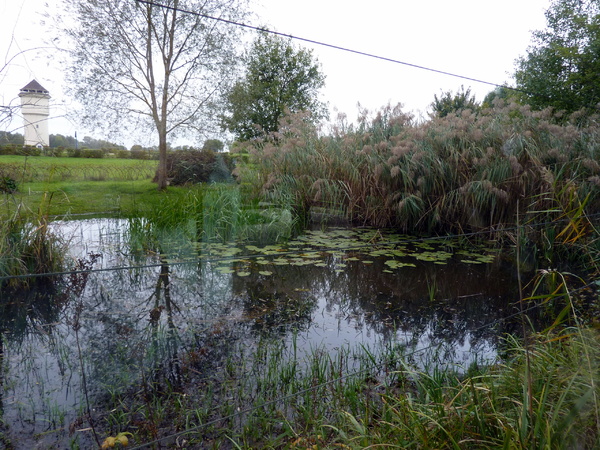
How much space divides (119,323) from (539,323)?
8.43 ft

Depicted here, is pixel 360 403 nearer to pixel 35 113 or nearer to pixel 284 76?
pixel 35 113

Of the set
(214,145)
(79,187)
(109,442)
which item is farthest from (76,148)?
(109,442)

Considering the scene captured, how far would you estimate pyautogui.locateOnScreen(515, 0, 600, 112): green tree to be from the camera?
6754 mm

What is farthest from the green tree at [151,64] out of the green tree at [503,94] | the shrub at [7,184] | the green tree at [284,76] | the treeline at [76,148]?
the green tree at [284,76]

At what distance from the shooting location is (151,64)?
4.22 metres

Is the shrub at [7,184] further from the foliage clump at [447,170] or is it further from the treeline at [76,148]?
the foliage clump at [447,170]

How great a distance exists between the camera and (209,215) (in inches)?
192

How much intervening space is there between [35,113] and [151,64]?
1.75 m

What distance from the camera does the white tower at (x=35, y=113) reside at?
2666mm

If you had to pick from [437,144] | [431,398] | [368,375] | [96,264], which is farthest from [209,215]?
[431,398]

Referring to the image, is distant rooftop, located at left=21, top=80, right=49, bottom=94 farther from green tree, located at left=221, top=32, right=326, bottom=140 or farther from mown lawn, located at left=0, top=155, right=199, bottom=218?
green tree, located at left=221, top=32, right=326, bottom=140

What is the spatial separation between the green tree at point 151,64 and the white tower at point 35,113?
25.3 inches

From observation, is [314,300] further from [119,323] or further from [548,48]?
[548,48]

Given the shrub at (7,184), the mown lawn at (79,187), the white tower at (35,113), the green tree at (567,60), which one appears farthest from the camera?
the green tree at (567,60)
